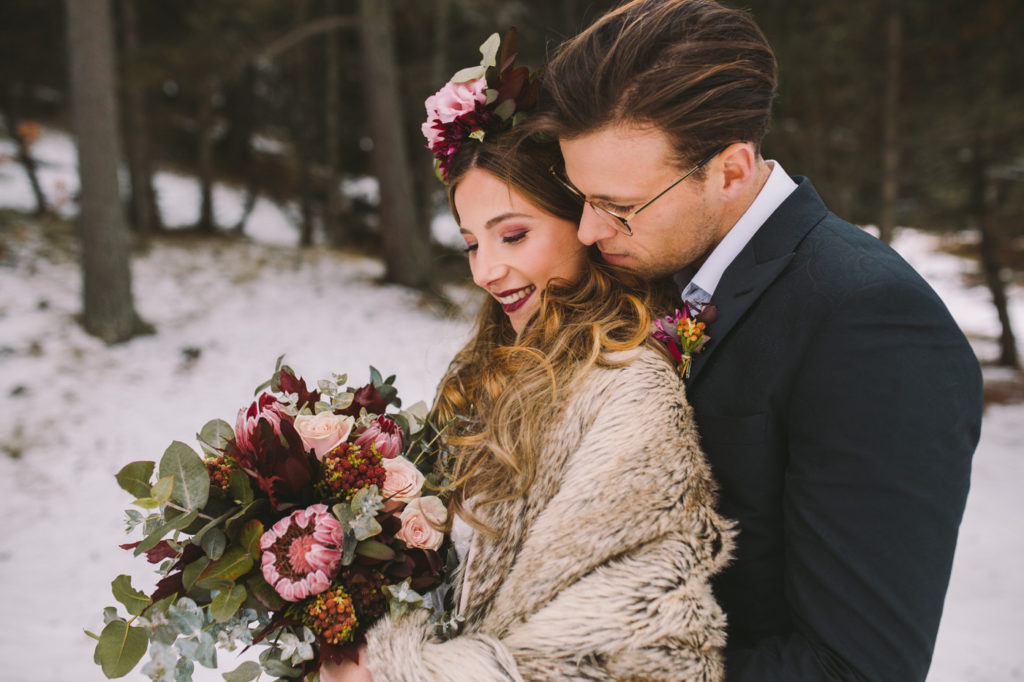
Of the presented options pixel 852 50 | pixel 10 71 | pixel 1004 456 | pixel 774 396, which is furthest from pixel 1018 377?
pixel 10 71

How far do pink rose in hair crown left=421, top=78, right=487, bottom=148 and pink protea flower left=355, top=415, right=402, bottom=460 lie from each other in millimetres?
1012

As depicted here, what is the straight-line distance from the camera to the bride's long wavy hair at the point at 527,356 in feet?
5.54

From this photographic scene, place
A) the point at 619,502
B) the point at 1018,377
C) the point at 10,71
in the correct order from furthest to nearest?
the point at 10,71 → the point at 1018,377 → the point at 619,502

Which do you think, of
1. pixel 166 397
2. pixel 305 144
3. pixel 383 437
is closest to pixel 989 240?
pixel 383 437

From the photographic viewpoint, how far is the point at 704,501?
1.53 meters

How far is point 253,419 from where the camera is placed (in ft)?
5.63

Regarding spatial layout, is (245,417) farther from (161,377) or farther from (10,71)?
(10,71)

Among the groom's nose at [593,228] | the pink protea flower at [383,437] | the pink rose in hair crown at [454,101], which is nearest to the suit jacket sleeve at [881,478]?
the groom's nose at [593,228]

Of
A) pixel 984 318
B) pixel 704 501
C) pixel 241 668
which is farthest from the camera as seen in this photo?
pixel 984 318

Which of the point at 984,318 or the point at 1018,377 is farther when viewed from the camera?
the point at 984,318

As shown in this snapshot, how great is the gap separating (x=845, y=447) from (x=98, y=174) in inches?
349

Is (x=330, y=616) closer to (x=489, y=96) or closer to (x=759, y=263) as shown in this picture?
(x=759, y=263)

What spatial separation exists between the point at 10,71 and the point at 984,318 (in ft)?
83.1

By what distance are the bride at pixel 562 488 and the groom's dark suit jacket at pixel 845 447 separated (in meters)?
0.15
